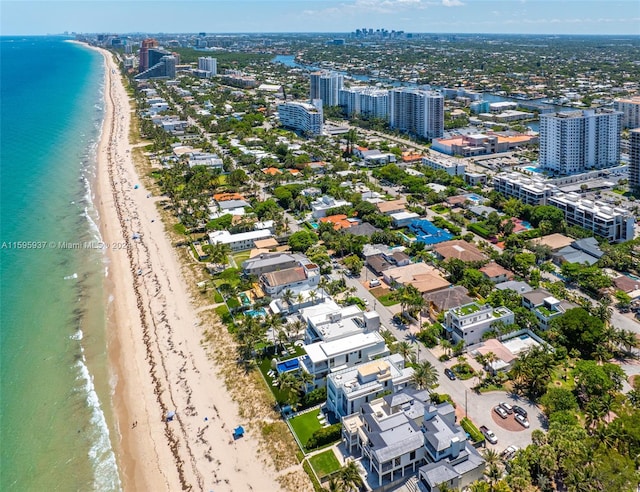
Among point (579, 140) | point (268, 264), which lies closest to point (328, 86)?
point (579, 140)

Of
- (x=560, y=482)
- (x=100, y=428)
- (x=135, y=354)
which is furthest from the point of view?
(x=135, y=354)

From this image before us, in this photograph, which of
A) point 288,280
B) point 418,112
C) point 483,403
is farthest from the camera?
point 418,112

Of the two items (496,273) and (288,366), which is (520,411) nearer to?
(288,366)

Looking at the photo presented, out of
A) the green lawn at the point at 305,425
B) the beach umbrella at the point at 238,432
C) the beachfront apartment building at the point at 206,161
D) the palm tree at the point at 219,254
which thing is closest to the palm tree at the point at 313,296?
the palm tree at the point at 219,254

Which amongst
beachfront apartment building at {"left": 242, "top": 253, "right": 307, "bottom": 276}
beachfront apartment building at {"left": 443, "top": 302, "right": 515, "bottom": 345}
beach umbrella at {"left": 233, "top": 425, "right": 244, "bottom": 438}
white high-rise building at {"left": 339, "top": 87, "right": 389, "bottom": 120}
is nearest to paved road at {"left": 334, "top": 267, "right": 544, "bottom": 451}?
beachfront apartment building at {"left": 443, "top": 302, "right": 515, "bottom": 345}

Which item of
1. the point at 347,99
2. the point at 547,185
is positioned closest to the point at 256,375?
the point at 547,185

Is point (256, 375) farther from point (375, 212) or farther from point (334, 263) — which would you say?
point (375, 212)

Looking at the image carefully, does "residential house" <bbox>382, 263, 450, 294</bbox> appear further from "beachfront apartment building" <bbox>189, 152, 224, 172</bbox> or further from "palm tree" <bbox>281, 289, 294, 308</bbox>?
"beachfront apartment building" <bbox>189, 152, 224, 172</bbox>
